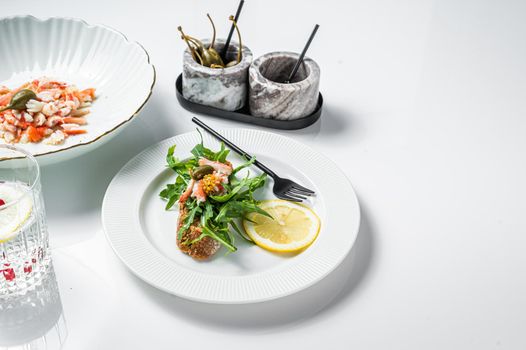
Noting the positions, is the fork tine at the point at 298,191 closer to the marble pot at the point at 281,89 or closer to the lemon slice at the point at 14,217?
the marble pot at the point at 281,89

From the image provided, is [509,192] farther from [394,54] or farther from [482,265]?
[394,54]

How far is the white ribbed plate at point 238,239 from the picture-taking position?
1.27m

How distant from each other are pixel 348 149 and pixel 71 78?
87cm

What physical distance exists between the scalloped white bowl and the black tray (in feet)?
0.55

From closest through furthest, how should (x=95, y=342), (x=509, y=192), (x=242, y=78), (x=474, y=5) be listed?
1. (x=95, y=342)
2. (x=509, y=192)
3. (x=242, y=78)
4. (x=474, y=5)

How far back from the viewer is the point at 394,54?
7.11 feet

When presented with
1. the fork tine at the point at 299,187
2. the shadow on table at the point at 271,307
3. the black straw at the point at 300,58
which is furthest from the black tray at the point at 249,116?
the shadow on table at the point at 271,307

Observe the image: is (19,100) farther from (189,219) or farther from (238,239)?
(238,239)

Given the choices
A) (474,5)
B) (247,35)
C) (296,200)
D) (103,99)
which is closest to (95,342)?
(296,200)

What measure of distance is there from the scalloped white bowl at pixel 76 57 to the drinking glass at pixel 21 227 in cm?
51

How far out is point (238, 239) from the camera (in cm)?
143

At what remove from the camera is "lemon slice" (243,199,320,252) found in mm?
1391

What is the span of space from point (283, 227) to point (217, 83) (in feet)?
1.74

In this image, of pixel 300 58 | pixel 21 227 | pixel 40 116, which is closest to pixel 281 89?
pixel 300 58
